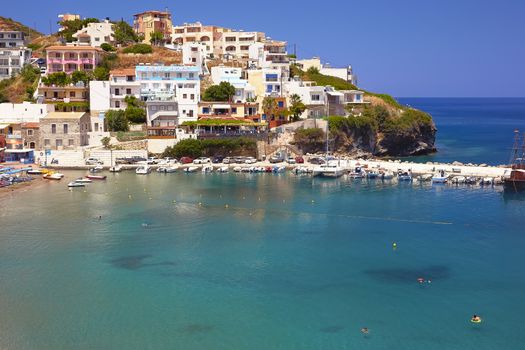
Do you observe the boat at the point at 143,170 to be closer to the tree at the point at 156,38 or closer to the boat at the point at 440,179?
the boat at the point at 440,179

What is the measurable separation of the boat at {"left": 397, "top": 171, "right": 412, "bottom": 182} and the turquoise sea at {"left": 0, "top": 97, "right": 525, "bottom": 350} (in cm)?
825

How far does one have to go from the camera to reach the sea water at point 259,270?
1107 inches

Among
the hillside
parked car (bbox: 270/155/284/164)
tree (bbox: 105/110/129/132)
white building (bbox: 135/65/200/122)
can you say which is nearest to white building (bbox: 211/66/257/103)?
white building (bbox: 135/65/200/122)

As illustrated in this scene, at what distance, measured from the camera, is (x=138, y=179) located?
66062 mm

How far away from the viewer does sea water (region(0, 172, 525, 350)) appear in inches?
1107

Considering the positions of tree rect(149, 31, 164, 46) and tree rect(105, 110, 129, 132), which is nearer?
tree rect(105, 110, 129, 132)

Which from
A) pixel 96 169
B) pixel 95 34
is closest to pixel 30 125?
pixel 96 169

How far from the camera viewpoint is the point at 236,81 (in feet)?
288

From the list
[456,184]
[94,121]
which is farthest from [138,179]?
[456,184]

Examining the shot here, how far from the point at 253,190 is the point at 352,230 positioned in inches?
650

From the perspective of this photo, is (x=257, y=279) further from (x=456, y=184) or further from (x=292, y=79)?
(x=292, y=79)

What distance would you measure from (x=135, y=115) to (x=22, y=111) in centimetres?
1476

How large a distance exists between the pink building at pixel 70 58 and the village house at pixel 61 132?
1601cm

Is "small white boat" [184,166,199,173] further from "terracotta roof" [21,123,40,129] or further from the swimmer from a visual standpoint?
the swimmer
